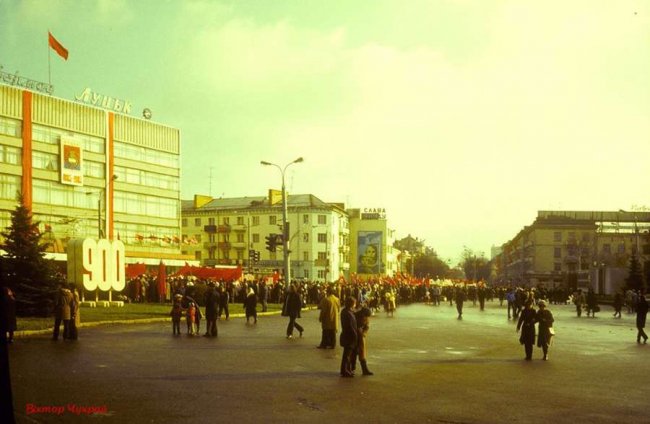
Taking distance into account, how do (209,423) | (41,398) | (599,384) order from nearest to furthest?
(209,423) < (41,398) < (599,384)

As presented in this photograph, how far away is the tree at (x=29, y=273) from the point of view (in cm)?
2919

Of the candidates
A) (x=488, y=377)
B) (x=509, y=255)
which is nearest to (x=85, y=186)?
(x=488, y=377)

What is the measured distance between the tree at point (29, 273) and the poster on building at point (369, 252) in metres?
102

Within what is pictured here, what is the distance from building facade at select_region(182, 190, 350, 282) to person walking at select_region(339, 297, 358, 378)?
309 ft

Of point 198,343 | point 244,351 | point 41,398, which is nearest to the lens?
point 41,398

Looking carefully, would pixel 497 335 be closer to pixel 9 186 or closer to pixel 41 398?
pixel 41 398

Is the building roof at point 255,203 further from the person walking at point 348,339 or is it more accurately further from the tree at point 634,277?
the person walking at point 348,339

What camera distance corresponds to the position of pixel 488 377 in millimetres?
15133

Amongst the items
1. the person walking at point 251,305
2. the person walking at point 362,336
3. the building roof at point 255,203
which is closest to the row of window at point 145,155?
the building roof at point 255,203

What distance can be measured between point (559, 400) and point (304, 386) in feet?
14.5

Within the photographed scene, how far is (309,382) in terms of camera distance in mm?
13812

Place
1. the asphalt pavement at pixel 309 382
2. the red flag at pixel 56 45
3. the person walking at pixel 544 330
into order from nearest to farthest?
the asphalt pavement at pixel 309 382, the person walking at pixel 544 330, the red flag at pixel 56 45

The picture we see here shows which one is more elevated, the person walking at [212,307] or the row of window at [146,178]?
the row of window at [146,178]

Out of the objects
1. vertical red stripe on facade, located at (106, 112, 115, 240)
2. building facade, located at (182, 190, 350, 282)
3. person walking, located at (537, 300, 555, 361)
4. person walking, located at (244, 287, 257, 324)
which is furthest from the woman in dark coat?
building facade, located at (182, 190, 350, 282)
